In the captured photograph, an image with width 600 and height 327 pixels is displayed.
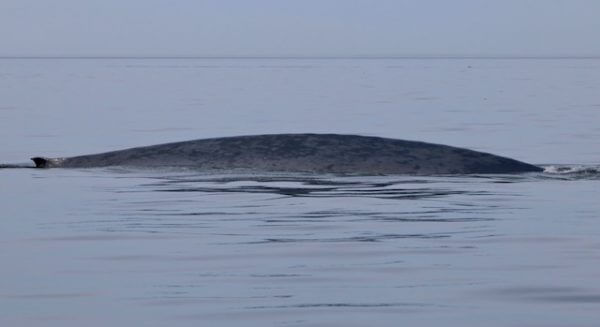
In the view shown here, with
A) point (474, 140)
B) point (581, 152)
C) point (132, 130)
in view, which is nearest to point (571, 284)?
point (581, 152)

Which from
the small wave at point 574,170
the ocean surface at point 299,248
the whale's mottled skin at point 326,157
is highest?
the whale's mottled skin at point 326,157

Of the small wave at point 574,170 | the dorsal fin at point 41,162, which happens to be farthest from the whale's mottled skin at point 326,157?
the dorsal fin at point 41,162

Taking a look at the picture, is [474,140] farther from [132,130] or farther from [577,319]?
[577,319]

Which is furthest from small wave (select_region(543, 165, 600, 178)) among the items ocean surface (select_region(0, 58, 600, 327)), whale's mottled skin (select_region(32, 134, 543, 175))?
whale's mottled skin (select_region(32, 134, 543, 175))

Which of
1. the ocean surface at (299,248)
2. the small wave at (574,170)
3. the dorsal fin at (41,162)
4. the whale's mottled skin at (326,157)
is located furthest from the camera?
the dorsal fin at (41,162)

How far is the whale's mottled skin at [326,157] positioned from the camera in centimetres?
1580

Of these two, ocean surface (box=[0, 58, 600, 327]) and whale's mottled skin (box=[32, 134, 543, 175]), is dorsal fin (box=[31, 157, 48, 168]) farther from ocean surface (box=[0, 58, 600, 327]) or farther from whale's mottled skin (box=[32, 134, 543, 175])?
whale's mottled skin (box=[32, 134, 543, 175])

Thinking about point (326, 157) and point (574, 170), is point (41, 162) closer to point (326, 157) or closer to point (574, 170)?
point (326, 157)

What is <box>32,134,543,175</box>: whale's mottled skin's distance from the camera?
1580cm

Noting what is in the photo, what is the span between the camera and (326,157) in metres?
15.9

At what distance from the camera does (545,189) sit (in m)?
14.7

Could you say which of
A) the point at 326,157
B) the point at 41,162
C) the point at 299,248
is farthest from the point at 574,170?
the point at 299,248

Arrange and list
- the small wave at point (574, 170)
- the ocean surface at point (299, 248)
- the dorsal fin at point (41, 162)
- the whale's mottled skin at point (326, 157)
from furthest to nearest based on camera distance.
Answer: the dorsal fin at point (41, 162) < the small wave at point (574, 170) < the whale's mottled skin at point (326, 157) < the ocean surface at point (299, 248)

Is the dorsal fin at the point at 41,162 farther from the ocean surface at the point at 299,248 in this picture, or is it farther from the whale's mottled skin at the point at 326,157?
the whale's mottled skin at the point at 326,157
